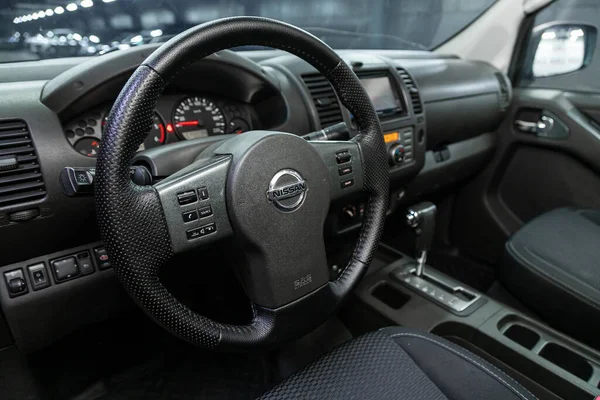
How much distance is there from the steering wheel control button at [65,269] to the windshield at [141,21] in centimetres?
55

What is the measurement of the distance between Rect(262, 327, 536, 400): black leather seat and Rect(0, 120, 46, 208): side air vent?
57cm

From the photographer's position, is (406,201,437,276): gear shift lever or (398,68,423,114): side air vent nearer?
(406,201,437,276): gear shift lever

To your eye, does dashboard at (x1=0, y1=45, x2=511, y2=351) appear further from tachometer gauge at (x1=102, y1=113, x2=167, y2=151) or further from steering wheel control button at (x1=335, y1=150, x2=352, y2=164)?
steering wheel control button at (x1=335, y1=150, x2=352, y2=164)

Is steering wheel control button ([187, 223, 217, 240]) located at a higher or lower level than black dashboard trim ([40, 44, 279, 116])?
lower

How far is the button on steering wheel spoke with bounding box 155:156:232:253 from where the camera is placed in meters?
0.70

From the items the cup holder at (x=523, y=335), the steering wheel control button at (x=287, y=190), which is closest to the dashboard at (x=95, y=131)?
the steering wheel control button at (x=287, y=190)

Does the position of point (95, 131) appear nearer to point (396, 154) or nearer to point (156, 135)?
point (156, 135)

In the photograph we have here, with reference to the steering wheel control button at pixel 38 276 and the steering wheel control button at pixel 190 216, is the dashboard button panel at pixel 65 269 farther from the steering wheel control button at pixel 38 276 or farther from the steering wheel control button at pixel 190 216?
the steering wheel control button at pixel 190 216

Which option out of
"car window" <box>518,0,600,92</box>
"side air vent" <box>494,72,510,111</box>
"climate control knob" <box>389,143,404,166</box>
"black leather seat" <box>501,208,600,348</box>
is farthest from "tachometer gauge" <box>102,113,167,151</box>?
"car window" <box>518,0,600,92</box>

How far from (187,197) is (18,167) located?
1.16 feet

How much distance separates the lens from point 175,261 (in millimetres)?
974

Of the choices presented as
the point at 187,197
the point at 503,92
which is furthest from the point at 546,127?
the point at 187,197

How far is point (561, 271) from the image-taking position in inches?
50.2

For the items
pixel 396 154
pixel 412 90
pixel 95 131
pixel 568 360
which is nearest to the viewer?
pixel 95 131
